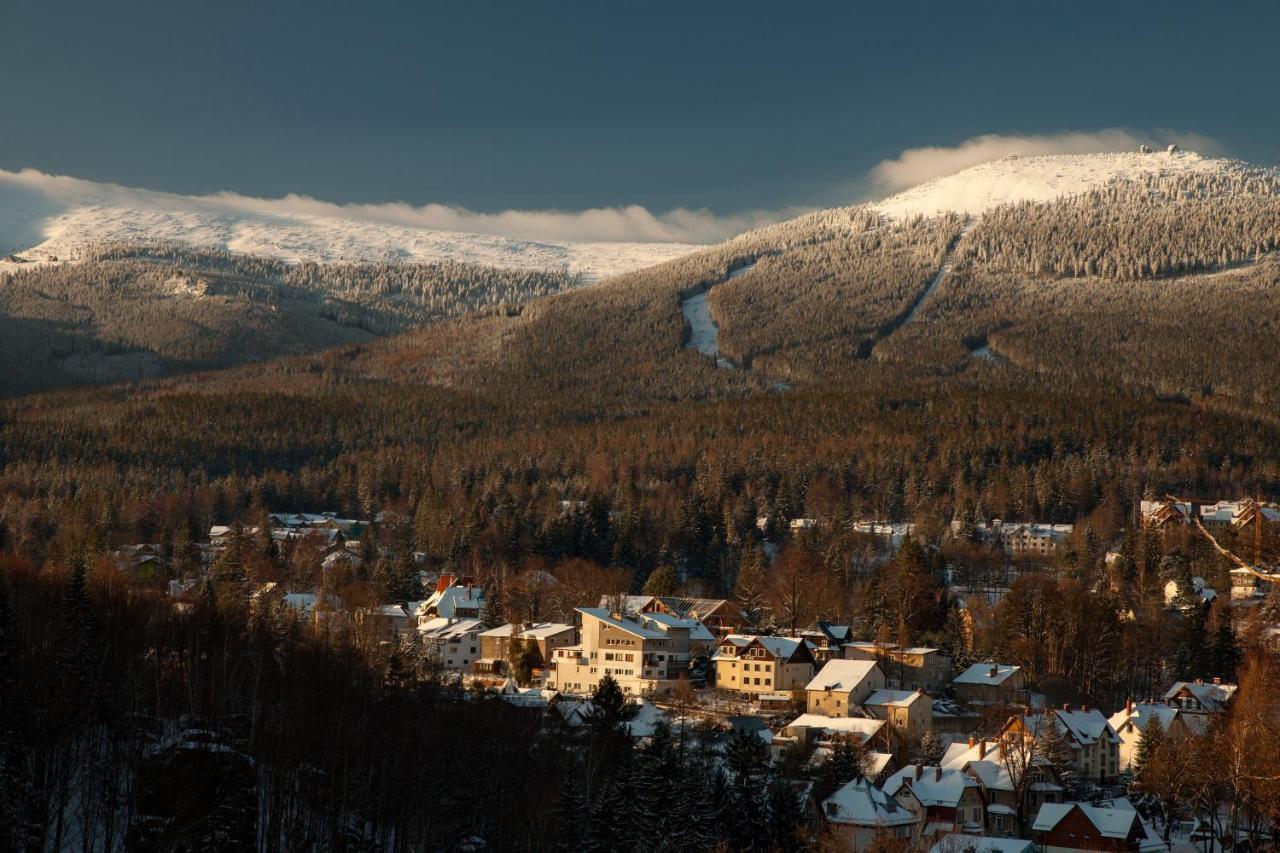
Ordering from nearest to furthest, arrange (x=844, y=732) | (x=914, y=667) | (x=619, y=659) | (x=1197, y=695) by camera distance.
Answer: (x=844, y=732)
(x=1197, y=695)
(x=619, y=659)
(x=914, y=667)

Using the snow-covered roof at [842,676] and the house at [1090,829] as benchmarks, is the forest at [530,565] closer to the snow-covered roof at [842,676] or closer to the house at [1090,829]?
the house at [1090,829]

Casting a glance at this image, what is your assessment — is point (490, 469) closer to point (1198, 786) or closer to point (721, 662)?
point (721, 662)

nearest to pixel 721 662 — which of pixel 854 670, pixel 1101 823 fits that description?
pixel 854 670

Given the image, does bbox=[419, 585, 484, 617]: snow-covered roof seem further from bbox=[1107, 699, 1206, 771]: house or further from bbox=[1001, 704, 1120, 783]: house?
bbox=[1107, 699, 1206, 771]: house

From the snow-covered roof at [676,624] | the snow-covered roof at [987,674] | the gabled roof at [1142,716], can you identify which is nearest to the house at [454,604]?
the snow-covered roof at [676,624]

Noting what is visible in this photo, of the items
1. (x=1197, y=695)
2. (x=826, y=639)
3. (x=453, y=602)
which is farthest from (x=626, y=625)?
(x=1197, y=695)

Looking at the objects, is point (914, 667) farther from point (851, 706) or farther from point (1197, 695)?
point (1197, 695)
